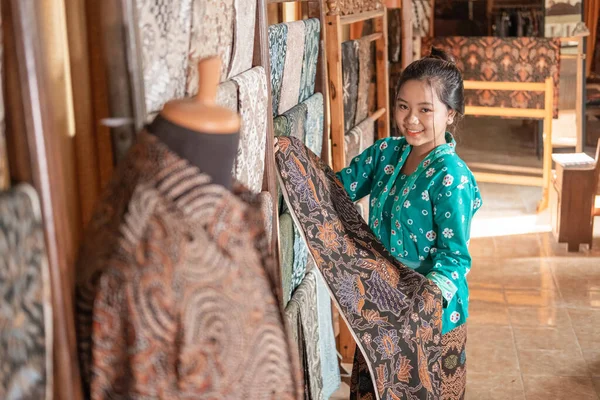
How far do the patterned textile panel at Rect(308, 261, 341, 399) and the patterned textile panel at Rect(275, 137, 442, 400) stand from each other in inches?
20.5

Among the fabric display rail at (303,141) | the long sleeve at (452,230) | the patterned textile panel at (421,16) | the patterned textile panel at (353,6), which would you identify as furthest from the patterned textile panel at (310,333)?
the patterned textile panel at (421,16)

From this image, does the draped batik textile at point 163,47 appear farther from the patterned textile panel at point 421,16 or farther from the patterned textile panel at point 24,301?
the patterned textile panel at point 421,16

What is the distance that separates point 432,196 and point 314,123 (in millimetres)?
Result: 464

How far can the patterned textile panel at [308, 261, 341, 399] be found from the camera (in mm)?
2420

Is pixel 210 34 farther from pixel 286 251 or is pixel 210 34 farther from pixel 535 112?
pixel 535 112

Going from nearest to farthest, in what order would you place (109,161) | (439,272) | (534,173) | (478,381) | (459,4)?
(109,161)
(439,272)
(478,381)
(459,4)
(534,173)

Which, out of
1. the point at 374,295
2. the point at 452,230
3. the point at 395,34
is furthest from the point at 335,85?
the point at 395,34

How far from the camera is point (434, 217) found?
202 centimetres

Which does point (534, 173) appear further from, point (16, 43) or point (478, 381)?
point (16, 43)

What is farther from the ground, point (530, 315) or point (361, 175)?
point (361, 175)

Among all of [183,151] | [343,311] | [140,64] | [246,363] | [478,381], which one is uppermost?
[140,64]

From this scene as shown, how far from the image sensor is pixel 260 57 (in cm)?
175

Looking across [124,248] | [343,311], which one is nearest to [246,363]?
[124,248]

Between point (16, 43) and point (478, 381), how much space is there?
7.99 ft
